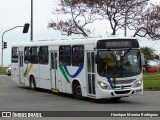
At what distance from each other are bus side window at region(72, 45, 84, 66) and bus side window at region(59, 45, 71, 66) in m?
0.46

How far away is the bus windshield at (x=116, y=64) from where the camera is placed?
61.9ft

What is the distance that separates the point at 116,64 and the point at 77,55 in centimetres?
233

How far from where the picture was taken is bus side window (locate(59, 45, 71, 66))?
21.5 metres

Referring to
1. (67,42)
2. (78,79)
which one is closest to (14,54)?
(67,42)

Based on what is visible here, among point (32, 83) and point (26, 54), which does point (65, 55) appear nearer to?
point (32, 83)

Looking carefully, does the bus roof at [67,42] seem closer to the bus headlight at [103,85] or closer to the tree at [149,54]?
the bus headlight at [103,85]

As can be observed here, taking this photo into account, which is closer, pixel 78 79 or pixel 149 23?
pixel 78 79

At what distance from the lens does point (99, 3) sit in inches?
1703

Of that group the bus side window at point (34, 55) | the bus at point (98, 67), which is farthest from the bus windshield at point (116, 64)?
the bus side window at point (34, 55)

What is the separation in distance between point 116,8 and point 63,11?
5.61 metres

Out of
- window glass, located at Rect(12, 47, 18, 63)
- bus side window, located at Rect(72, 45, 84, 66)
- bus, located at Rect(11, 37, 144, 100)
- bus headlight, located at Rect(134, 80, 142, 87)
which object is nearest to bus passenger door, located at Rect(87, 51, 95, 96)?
bus, located at Rect(11, 37, 144, 100)

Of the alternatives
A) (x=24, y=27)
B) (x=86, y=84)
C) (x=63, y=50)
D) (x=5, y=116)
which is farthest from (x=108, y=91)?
(x=24, y=27)

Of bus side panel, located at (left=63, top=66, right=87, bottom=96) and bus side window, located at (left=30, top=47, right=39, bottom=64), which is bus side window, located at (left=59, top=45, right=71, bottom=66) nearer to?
bus side panel, located at (left=63, top=66, right=87, bottom=96)

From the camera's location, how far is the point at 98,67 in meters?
18.9
